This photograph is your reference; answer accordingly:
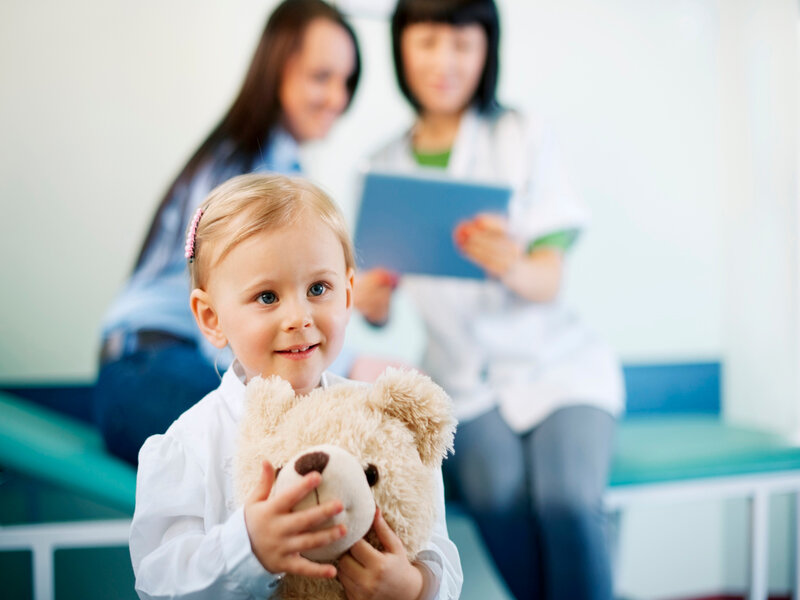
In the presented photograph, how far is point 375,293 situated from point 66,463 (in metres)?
0.55

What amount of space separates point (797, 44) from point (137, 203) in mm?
1267

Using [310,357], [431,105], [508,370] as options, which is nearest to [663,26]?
A: [431,105]

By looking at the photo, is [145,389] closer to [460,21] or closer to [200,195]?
[200,195]

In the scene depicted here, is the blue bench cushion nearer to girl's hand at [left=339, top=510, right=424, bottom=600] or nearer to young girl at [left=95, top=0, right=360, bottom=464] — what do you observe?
young girl at [left=95, top=0, right=360, bottom=464]

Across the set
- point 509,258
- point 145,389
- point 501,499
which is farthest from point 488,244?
point 145,389

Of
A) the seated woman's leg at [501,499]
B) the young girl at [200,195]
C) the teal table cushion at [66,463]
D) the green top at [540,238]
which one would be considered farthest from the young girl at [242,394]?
the green top at [540,238]

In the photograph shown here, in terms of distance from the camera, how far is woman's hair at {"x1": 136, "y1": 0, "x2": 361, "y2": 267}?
1126mm

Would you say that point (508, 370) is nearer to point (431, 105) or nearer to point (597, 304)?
point (597, 304)

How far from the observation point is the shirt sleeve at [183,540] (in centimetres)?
43

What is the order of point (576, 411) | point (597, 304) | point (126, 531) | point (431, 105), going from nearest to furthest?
1. point (126, 531)
2. point (576, 411)
3. point (431, 105)
4. point (597, 304)

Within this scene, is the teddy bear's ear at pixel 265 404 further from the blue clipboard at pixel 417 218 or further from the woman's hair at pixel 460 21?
the woman's hair at pixel 460 21

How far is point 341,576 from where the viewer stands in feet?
1.46

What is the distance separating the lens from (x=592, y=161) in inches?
57.9

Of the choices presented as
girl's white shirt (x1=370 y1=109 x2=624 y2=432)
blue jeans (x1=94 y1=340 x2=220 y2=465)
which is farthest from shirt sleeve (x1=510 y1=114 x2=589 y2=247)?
blue jeans (x1=94 y1=340 x2=220 y2=465)
